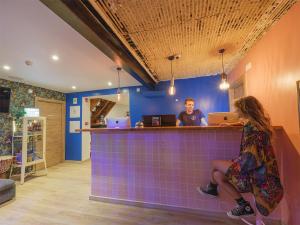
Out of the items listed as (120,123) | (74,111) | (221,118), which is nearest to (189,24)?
(221,118)

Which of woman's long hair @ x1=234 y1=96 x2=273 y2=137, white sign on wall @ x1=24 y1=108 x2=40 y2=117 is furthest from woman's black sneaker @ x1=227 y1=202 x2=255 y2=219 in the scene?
white sign on wall @ x1=24 y1=108 x2=40 y2=117

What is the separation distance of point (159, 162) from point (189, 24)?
1952mm

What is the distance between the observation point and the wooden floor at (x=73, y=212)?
230 cm

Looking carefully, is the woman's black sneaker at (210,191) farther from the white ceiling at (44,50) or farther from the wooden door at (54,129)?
the wooden door at (54,129)

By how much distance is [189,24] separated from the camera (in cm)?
220

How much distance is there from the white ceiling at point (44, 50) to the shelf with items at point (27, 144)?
1.13 metres

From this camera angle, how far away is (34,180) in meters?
4.07

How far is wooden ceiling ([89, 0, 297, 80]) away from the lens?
1837 millimetres

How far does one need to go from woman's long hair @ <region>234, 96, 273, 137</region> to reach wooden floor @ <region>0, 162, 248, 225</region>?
1368mm

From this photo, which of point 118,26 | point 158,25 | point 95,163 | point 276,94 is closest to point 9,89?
point 95,163

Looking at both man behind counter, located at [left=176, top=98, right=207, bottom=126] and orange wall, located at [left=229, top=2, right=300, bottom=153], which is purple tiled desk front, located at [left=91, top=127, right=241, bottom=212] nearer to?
orange wall, located at [left=229, top=2, right=300, bottom=153]

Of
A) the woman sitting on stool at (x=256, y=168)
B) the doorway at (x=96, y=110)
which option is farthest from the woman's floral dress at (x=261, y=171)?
the doorway at (x=96, y=110)

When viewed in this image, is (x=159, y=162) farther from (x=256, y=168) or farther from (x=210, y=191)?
(x=256, y=168)

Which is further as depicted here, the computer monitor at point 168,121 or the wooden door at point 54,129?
the wooden door at point 54,129
